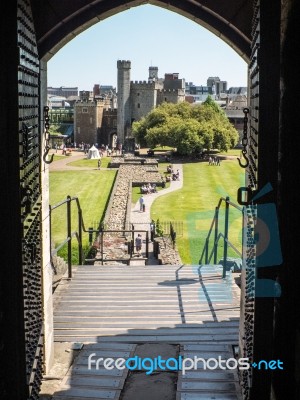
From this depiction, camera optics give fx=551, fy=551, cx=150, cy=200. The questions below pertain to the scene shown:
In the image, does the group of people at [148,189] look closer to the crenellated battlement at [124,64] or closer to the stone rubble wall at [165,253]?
the stone rubble wall at [165,253]

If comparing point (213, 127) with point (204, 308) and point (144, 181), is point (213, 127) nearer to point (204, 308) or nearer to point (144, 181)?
point (144, 181)

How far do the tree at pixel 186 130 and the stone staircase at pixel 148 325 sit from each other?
33.8 metres

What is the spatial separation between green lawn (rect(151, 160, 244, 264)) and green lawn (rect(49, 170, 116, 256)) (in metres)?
2.48

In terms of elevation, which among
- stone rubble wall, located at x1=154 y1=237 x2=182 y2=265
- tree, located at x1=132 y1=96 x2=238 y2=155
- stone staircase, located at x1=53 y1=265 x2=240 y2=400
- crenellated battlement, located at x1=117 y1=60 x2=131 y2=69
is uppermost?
crenellated battlement, located at x1=117 y1=60 x2=131 y2=69

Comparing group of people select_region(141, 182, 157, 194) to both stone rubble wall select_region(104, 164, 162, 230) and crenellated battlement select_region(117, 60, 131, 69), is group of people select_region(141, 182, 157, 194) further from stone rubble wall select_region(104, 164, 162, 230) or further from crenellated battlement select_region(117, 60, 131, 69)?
crenellated battlement select_region(117, 60, 131, 69)

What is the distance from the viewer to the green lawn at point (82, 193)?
19.4 metres


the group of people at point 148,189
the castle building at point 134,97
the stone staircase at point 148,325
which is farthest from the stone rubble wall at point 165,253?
the castle building at point 134,97

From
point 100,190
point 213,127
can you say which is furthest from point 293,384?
point 213,127

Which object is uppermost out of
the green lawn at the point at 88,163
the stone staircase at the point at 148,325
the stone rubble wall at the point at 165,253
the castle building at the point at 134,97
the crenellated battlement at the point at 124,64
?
the crenellated battlement at the point at 124,64

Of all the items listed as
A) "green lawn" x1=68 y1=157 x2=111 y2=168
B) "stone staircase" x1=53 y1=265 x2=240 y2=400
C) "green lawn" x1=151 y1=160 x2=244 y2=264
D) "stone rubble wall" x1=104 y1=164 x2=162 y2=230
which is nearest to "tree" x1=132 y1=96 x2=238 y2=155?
"green lawn" x1=151 y1=160 x2=244 y2=264

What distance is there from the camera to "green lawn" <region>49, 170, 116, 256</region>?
63.5ft

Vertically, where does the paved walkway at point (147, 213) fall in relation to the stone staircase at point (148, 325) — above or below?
below

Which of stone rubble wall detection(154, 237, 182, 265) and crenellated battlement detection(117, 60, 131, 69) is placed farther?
crenellated battlement detection(117, 60, 131, 69)

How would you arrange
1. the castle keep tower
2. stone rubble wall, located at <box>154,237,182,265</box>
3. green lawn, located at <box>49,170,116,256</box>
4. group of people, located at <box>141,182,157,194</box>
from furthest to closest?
the castle keep tower → group of people, located at <box>141,182,157,194</box> → green lawn, located at <box>49,170,116,256</box> → stone rubble wall, located at <box>154,237,182,265</box>
